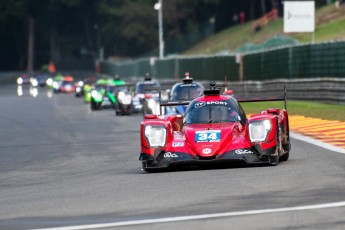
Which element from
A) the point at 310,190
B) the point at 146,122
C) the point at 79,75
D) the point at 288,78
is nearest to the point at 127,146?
the point at 146,122

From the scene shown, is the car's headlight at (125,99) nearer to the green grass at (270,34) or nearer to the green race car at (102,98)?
the green race car at (102,98)

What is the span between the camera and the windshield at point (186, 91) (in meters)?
28.5

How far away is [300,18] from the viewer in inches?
2271

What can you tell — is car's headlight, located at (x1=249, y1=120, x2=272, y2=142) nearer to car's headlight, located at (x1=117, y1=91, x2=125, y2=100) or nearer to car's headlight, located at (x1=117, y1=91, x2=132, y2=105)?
car's headlight, located at (x1=117, y1=91, x2=132, y2=105)

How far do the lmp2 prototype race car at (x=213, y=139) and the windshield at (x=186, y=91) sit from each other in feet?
36.1

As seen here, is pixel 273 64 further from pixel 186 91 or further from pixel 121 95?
pixel 186 91

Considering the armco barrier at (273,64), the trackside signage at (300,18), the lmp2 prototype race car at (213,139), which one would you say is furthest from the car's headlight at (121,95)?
the lmp2 prototype race car at (213,139)

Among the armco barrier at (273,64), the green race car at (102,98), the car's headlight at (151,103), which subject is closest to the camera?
the car's headlight at (151,103)

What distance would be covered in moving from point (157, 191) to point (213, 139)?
300 centimetres

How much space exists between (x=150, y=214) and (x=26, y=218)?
1.29 meters

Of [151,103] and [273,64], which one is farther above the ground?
[273,64]

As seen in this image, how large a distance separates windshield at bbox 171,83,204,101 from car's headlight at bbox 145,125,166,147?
37.8 feet

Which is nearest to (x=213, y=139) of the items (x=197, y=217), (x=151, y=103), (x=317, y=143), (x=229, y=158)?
(x=229, y=158)

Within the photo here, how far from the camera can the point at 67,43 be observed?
17675 centimetres
